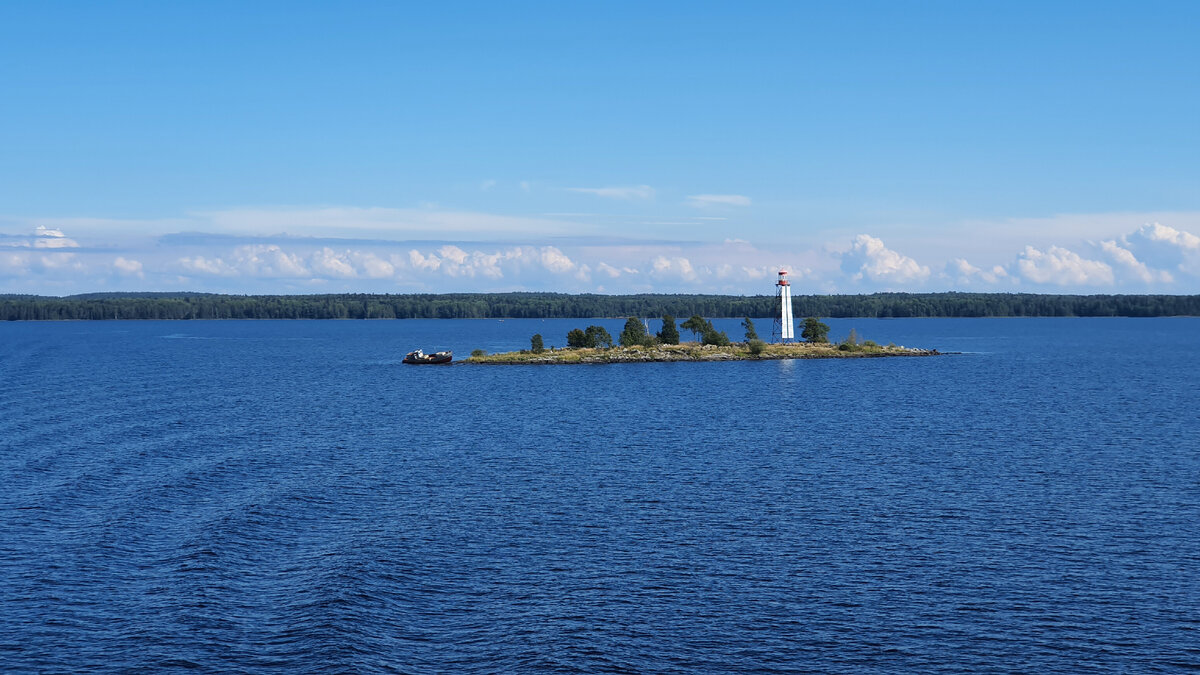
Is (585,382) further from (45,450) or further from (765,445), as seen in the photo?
(45,450)

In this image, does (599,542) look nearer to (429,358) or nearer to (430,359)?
(430,359)

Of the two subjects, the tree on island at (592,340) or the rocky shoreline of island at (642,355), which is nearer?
the rocky shoreline of island at (642,355)

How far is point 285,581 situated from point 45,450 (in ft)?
142

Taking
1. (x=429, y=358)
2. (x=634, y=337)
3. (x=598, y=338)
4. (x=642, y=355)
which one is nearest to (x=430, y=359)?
(x=429, y=358)

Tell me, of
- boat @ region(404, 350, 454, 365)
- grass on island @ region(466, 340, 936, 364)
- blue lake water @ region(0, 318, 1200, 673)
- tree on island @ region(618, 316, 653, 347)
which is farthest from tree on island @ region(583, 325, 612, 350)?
blue lake water @ region(0, 318, 1200, 673)

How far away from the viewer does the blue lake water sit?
1470 inches

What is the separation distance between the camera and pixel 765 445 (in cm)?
8344

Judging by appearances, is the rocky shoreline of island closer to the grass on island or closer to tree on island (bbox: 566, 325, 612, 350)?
the grass on island

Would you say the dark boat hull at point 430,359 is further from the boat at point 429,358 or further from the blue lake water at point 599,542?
the blue lake water at point 599,542

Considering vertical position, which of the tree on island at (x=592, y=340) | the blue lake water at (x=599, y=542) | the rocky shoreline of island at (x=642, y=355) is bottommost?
the blue lake water at (x=599, y=542)

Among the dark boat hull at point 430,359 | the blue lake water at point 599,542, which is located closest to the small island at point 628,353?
the dark boat hull at point 430,359

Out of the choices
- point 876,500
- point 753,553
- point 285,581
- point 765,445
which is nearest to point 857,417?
point 765,445

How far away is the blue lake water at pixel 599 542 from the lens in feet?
123

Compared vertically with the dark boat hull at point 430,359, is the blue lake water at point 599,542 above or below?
below
